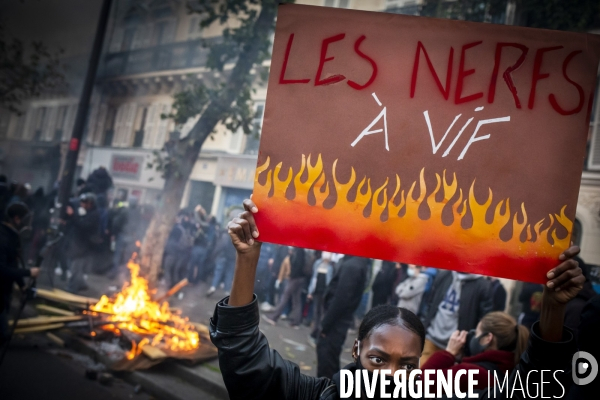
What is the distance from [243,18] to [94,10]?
356 centimetres

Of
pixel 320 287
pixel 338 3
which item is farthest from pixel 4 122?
pixel 320 287

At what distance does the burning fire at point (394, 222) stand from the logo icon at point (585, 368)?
655 millimetres

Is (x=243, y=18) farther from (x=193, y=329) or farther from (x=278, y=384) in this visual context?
(x=278, y=384)

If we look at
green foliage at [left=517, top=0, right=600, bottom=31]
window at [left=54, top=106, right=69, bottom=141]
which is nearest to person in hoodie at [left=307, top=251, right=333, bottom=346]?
green foliage at [left=517, top=0, right=600, bottom=31]

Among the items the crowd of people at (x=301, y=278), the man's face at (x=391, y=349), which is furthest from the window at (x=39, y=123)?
the man's face at (x=391, y=349)

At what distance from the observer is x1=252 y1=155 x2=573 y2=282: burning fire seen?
1.78 metres

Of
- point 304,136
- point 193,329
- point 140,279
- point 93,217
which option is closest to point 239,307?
point 304,136

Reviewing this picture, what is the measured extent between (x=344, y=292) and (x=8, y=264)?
12.1ft

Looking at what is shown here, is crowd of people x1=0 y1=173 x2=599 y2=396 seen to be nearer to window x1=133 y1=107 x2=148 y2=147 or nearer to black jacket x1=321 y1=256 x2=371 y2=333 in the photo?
black jacket x1=321 y1=256 x2=371 y2=333

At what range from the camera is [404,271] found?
312 inches

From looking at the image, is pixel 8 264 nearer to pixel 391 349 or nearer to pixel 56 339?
pixel 56 339

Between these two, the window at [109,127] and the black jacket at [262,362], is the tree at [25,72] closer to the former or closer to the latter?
the window at [109,127]

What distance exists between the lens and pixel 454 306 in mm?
5129

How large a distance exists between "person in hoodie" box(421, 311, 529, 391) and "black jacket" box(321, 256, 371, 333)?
179 cm
